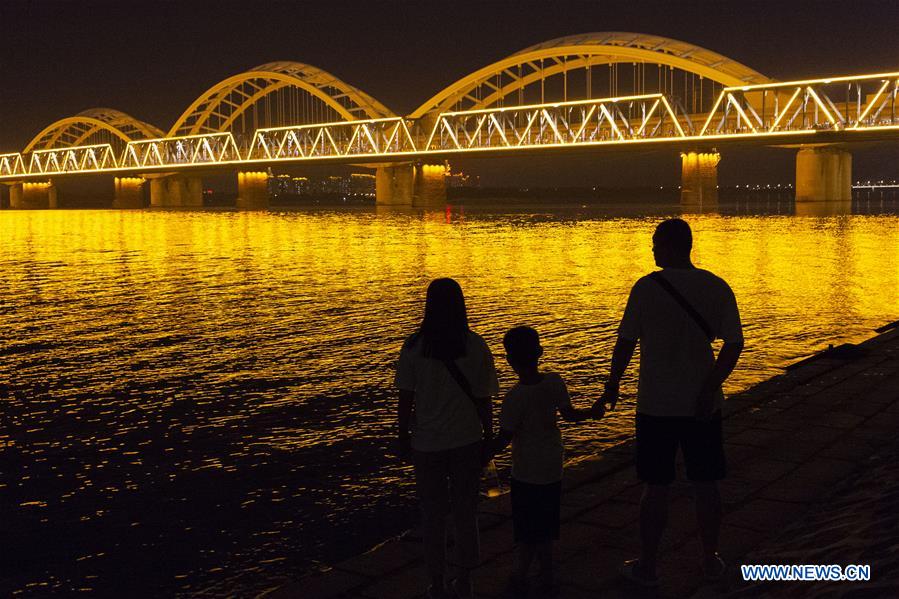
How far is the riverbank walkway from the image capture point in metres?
4.89

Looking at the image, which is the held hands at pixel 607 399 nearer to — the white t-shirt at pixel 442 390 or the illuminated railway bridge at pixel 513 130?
the white t-shirt at pixel 442 390

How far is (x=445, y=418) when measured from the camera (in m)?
4.93

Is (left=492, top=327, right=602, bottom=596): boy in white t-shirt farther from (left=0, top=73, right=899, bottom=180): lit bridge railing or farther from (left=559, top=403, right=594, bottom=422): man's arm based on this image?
(left=0, top=73, right=899, bottom=180): lit bridge railing

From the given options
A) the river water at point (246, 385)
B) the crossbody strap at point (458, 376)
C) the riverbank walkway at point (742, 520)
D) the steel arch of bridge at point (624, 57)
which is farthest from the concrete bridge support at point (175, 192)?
the crossbody strap at point (458, 376)

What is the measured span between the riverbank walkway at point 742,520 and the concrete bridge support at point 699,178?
107026mm

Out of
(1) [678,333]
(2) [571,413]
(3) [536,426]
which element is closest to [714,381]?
(1) [678,333]

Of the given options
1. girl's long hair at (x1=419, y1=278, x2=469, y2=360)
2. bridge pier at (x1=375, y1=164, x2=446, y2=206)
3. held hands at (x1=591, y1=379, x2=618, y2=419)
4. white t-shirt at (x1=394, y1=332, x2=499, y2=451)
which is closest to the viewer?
girl's long hair at (x1=419, y1=278, x2=469, y2=360)

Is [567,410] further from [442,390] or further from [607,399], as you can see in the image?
[442,390]

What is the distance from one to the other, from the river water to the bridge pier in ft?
325

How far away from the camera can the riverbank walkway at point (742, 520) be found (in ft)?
16.0

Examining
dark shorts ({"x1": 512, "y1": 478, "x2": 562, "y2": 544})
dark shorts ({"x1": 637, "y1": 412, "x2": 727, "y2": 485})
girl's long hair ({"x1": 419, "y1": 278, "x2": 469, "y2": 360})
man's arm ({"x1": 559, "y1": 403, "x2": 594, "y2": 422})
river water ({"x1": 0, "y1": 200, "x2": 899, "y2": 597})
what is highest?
girl's long hair ({"x1": 419, "y1": 278, "x2": 469, "y2": 360})

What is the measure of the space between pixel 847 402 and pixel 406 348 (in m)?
5.27

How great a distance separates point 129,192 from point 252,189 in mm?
34016

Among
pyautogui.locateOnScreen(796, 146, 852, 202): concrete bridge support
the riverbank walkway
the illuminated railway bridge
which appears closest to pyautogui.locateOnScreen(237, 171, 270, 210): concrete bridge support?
the illuminated railway bridge
